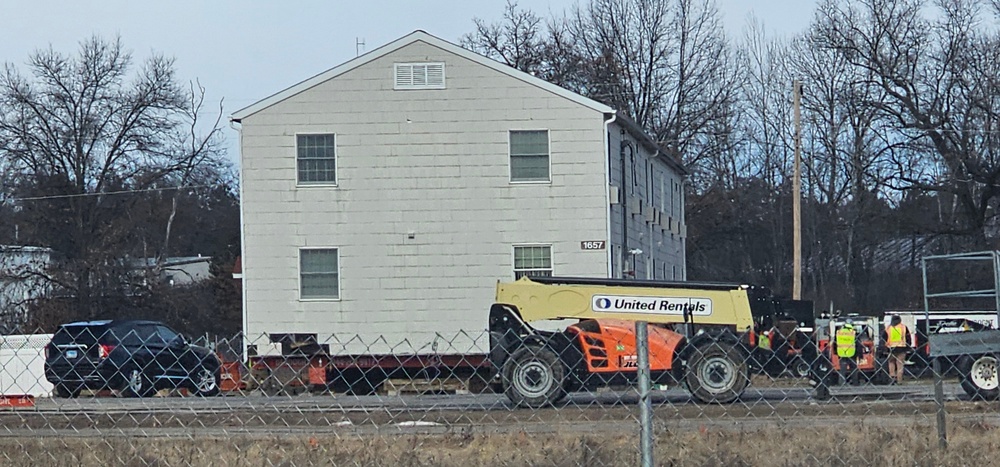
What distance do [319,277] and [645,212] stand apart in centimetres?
1038

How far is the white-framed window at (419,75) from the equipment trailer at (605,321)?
35.7ft

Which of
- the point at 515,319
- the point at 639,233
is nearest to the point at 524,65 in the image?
the point at 639,233

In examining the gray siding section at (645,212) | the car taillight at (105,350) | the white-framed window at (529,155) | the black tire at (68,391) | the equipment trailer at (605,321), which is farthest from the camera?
the gray siding section at (645,212)

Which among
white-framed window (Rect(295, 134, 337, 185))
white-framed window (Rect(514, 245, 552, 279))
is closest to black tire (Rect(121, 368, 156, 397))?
white-framed window (Rect(295, 134, 337, 185))

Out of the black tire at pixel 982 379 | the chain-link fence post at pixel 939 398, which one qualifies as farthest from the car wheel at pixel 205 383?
the chain-link fence post at pixel 939 398

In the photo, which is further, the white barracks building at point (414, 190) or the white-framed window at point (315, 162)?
the white-framed window at point (315, 162)

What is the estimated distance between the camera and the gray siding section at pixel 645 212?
3127cm

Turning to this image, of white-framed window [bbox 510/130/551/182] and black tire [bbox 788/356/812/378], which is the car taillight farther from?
white-framed window [bbox 510/130/551/182]

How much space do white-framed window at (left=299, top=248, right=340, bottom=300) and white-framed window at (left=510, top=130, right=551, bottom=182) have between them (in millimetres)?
4627

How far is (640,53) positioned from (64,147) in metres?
24.8

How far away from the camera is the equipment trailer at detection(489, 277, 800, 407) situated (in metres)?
16.1

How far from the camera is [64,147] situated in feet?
160

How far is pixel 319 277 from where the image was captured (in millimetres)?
29516

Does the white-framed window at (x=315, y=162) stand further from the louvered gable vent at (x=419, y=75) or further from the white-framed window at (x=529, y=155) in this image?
the white-framed window at (x=529, y=155)
